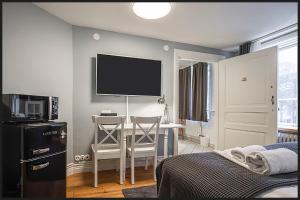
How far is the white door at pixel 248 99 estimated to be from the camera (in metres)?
2.79

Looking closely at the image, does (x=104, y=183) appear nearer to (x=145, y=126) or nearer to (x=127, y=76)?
(x=145, y=126)

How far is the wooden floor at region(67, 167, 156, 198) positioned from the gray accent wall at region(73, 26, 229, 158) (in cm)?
40

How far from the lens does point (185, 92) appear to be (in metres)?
5.70

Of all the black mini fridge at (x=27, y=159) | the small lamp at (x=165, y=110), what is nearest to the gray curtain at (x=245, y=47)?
the small lamp at (x=165, y=110)

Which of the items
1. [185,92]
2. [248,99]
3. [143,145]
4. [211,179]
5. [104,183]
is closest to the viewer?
[211,179]

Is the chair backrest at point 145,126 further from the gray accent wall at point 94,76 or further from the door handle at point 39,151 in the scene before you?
the door handle at point 39,151

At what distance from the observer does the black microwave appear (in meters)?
1.55

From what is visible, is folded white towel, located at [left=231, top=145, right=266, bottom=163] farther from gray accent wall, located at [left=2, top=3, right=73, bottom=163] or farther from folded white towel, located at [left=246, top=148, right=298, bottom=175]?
gray accent wall, located at [left=2, top=3, right=73, bottom=163]

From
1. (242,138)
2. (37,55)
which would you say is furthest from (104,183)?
(242,138)

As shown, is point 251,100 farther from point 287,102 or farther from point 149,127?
point 149,127

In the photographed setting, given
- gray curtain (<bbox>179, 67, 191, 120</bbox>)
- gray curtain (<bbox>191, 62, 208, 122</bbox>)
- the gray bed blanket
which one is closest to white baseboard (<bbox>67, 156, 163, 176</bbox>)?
the gray bed blanket

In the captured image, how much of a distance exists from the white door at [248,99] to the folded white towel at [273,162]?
6.44ft

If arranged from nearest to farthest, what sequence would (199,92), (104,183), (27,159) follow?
(27,159), (104,183), (199,92)

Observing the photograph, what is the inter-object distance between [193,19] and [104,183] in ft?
7.94
